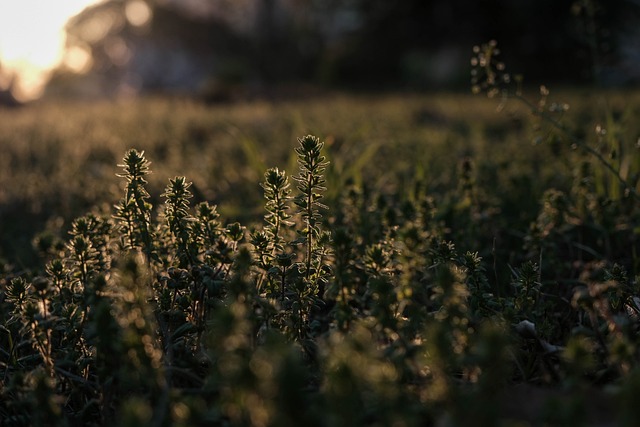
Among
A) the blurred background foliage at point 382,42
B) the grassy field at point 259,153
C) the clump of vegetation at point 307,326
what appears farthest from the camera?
the blurred background foliage at point 382,42

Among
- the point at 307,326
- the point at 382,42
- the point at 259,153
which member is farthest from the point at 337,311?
the point at 382,42

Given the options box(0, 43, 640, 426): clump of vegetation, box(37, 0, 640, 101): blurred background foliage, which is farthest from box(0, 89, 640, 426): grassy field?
box(37, 0, 640, 101): blurred background foliage

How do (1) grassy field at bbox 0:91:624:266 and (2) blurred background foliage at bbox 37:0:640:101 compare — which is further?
(2) blurred background foliage at bbox 37:0:640:101

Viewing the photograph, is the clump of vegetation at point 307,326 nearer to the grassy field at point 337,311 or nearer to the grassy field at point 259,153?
the grassy field at point 337,311

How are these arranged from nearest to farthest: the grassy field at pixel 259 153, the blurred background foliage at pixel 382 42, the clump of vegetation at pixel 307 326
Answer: the clump of vegetation at pixel 307 326
the grassy field at pixel 259 153
the blurred background foliage at pixel 382 42

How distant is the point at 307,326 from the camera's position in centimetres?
188

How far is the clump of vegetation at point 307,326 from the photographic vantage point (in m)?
1.12

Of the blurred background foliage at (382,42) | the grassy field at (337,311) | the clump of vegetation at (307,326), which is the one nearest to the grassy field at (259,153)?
the grassy field at (337,311)

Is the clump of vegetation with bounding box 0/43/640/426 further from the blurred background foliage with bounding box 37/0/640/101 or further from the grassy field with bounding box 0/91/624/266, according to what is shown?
the blurred background foliage with bounding box 37/0/640/101

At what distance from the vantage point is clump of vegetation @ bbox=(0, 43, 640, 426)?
3.69 ft

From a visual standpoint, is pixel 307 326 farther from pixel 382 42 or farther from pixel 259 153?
pixel 382 42

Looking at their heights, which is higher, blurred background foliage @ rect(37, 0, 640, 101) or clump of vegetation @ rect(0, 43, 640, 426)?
blurred background foliage @ rect(37, 0, 640, 101)

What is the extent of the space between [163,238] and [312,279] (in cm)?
53

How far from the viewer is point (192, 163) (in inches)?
235
